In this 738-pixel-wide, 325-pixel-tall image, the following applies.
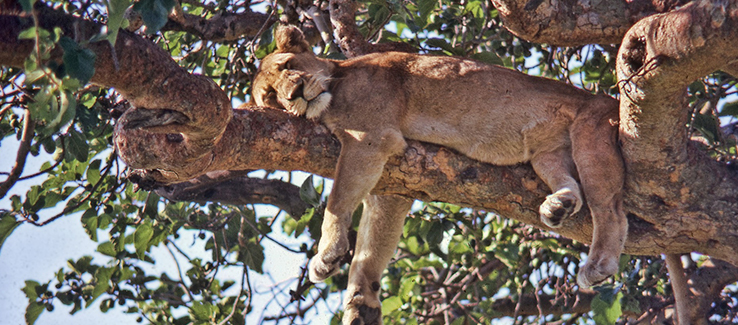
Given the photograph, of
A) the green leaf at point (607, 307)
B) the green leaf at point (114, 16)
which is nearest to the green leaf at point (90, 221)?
the green leaf at point (114, 16)

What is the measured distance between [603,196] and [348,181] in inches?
49.9

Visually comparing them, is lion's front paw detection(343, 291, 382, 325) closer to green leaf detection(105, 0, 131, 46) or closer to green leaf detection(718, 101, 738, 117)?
green leaf detection(718, 101, 738, 117)

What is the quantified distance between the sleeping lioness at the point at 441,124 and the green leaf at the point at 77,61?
185cm

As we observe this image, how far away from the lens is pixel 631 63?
307cm

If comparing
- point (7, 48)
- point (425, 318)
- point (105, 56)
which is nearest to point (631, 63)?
point (105, 56)

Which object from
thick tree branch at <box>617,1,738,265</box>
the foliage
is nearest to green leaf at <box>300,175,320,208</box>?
the foliage

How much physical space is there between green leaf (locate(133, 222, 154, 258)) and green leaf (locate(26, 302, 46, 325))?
2.25 feet

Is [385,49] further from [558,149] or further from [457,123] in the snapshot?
[558,149]

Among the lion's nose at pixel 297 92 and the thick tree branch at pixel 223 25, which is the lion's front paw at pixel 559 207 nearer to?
the lion's nose at pixel 297 92

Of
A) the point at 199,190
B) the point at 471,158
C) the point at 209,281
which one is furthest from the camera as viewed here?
the point at 209,281

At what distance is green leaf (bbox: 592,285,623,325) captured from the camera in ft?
13.3

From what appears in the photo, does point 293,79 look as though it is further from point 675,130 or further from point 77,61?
point 77,61

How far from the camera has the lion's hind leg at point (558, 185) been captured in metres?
3.40

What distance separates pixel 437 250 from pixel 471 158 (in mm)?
1047
